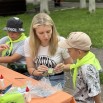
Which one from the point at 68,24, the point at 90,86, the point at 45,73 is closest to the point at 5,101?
the point at 90,86

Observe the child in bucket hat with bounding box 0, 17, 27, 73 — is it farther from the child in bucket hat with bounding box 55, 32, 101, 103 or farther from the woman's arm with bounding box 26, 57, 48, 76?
the child in bucket hat with bounding box 55, 32, 101, 103

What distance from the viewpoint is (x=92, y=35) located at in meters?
10.1

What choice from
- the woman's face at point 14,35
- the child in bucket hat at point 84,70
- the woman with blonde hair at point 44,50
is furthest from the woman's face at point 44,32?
the woman's face at point 14,35

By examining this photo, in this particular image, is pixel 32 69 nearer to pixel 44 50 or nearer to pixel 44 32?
pixel 44 50

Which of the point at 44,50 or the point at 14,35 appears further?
the point at 14,35

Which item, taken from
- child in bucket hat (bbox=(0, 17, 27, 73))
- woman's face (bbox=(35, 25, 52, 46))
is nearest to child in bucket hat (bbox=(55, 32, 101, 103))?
woman's face (bbox=(35, 25, 52, 46))

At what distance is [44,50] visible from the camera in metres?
3.87

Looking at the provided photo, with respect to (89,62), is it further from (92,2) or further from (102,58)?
(92,2)

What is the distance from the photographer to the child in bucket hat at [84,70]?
296cm

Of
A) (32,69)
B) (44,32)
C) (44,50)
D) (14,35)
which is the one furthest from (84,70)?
(14,35)

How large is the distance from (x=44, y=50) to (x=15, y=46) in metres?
0.66

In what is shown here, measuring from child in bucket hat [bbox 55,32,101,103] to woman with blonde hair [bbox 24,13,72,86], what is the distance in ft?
1.85

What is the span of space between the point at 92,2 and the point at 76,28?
4815 mm

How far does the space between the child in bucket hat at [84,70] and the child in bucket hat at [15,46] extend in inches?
48.9
